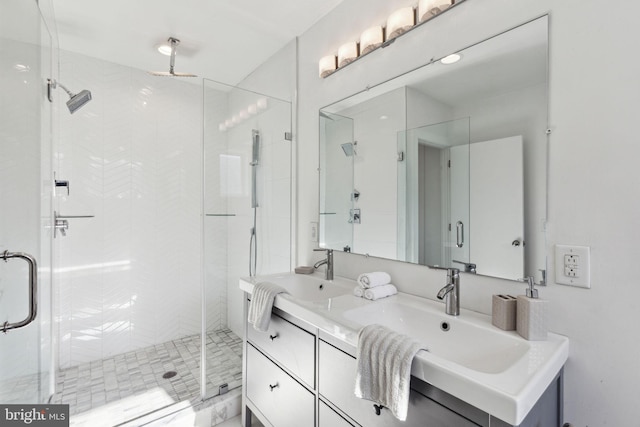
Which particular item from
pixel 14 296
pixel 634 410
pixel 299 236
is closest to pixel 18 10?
pixel 14 296

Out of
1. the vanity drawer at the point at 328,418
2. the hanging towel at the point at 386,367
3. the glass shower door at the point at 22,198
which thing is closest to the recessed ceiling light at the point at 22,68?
the glass shower door at the point at 22,198

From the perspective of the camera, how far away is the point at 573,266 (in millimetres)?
981

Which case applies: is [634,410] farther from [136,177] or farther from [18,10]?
[136,177]

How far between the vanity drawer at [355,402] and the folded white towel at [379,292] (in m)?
0.30

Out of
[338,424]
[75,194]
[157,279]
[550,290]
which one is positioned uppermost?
[75,194]

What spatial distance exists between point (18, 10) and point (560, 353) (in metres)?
2.37

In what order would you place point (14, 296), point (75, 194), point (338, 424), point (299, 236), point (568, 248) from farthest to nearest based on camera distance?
point (75, 194) < point (299, 236) < point (14, 296) < point (338, 424) < point (568, 248)

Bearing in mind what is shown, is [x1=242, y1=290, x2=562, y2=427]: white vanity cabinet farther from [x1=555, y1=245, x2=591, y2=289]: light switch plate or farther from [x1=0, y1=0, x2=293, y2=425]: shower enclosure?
[x1=0, y1=0, x2=293, y2=425]: shower enclosure

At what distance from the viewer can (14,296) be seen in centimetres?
126

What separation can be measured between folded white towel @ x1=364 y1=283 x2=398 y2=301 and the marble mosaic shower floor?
129cm

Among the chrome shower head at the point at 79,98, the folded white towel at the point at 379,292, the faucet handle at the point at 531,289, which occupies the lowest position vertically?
the folded white towel at the point at 379,292

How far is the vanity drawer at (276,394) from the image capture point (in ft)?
4.36

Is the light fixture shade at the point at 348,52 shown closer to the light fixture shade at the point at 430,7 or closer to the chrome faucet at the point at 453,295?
the light fixture shade at the point at 430,7

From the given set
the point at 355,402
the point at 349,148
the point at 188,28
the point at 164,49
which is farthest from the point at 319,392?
the point at 164,49
